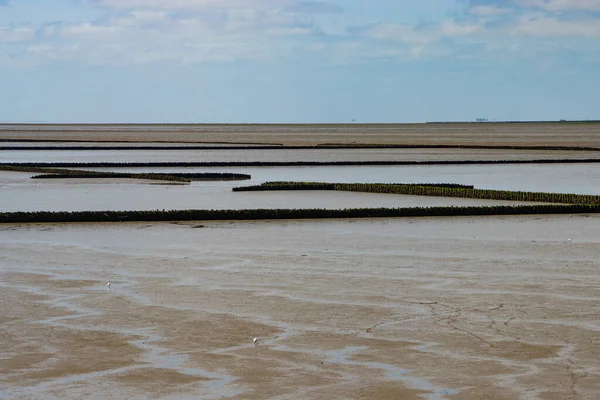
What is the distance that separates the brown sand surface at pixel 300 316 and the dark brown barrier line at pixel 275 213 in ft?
7.93

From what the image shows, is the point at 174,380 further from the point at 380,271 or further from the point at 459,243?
the point at 459,243

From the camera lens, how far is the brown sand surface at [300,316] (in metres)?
8.62

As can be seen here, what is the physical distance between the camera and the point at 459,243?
18.0 metres

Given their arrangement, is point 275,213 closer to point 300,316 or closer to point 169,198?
point 169,198

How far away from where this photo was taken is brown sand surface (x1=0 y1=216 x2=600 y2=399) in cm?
862

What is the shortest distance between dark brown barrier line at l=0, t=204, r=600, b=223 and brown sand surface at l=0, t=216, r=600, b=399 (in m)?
2.42

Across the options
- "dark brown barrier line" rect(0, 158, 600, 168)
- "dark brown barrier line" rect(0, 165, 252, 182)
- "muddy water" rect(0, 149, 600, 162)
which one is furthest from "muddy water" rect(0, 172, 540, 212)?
"muddy water" rect(0, 149, 600, 162)

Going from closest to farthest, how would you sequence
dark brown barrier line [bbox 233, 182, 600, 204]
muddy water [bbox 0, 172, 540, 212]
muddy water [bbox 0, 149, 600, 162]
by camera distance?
1. muddy water [bbox 0, 172, 540, 212]
2. dark brown barrier line [bbox 233, 182, 600, 204]
3. muddy water [bbox 0, 149, 600, 162]

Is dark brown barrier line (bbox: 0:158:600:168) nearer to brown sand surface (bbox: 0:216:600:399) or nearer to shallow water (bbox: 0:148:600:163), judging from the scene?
shallow water (bbox: 0:148:600:163)

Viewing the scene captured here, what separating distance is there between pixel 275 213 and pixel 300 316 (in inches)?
433

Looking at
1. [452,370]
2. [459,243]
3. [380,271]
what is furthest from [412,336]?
[459,243]

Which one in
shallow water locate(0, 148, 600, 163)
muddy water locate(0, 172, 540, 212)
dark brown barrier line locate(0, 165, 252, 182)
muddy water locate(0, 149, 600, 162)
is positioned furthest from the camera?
muddy water locate(0, 149, 600, 162)

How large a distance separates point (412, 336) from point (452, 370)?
52.7 inches

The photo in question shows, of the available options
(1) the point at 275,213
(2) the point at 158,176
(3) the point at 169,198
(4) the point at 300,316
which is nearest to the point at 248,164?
(2) the point at 158,176
